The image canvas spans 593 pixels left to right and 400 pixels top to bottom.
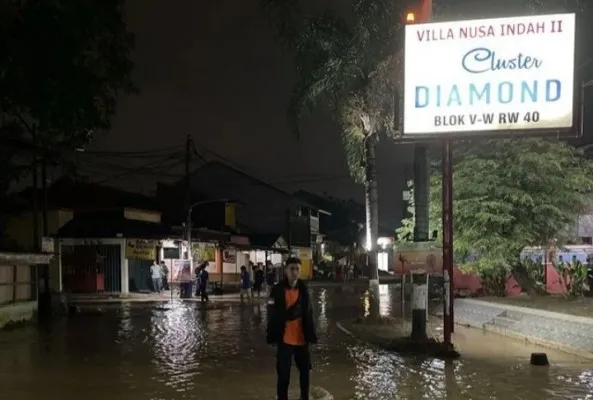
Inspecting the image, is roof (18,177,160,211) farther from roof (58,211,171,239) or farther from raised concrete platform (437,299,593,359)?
raised concrete platform (437,299,593,359)

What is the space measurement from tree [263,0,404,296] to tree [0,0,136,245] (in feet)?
30.2

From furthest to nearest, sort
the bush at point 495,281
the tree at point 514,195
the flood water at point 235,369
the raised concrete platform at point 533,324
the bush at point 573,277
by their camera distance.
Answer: the bush at point 495,281 → the bush at point 573,277 → the tree at point 514,195 → the raised concrete platform at point 533,324 → the flood water at point 235,369

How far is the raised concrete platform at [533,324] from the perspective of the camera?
529 inches

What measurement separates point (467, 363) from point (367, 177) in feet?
30.4

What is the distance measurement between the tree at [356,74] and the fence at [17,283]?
9.35 metres

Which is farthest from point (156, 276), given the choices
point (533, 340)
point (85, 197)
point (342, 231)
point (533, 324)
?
point (342, 231)

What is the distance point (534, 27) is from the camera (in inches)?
507

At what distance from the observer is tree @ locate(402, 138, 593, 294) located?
20594 millimetres

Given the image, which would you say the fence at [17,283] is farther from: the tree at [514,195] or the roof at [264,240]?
the roof at [264,240]

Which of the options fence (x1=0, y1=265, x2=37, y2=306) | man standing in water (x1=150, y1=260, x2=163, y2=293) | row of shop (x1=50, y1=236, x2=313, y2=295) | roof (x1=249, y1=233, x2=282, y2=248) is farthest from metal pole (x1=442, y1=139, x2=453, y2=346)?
roof (x1=249, y1=233, x2=282, y2=248)

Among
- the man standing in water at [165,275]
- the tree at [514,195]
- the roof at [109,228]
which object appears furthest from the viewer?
the man standing in water at [165,275]

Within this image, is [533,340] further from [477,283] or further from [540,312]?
[477,283]

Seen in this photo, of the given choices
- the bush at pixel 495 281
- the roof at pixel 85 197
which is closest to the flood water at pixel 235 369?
the bush at pixel 495 281

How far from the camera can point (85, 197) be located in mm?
43375
